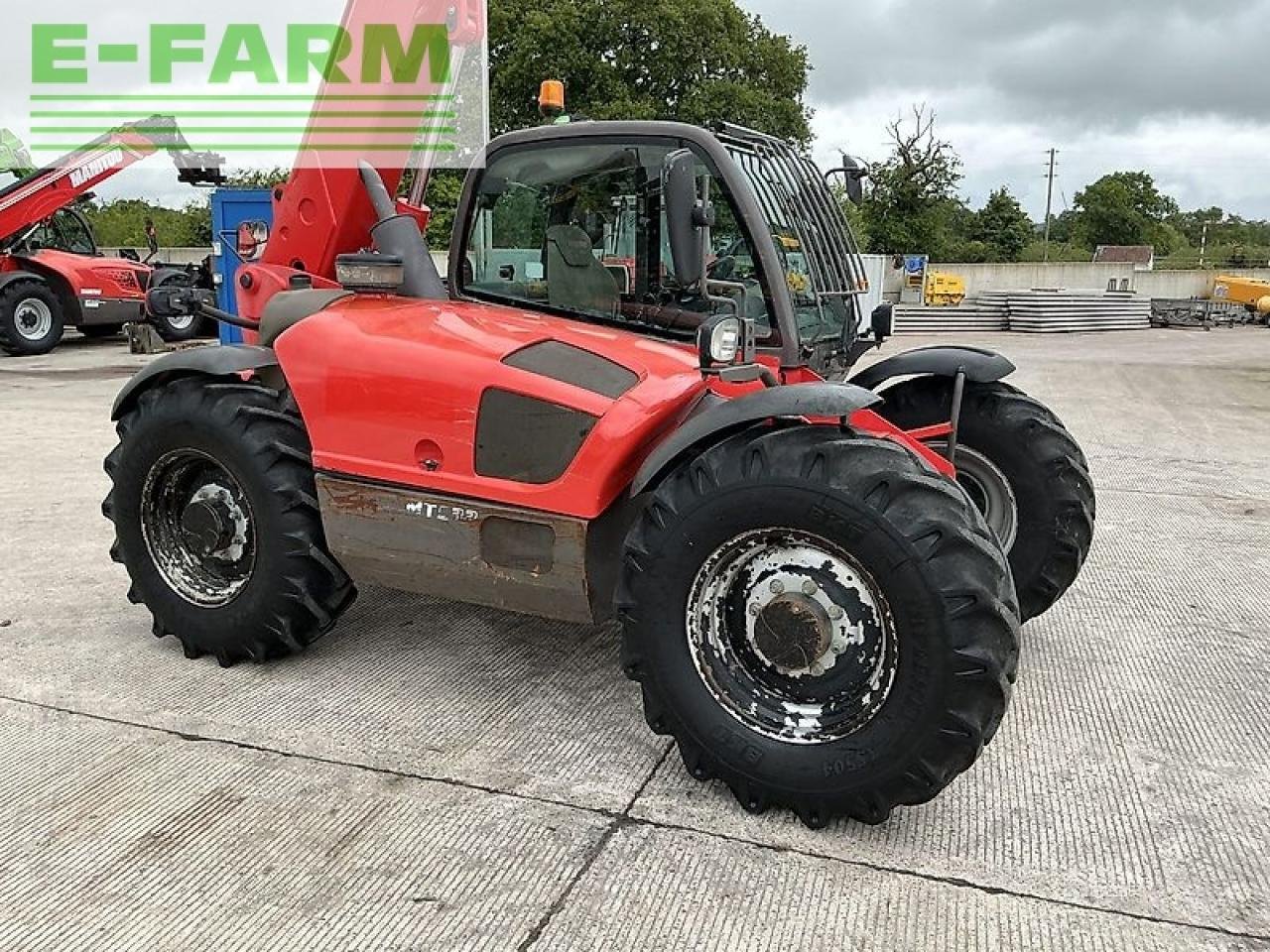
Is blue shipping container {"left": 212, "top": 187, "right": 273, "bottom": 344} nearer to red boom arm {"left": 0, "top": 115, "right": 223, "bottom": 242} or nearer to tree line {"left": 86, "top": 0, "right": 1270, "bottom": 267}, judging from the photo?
red boom arm {"left": 0, "top": 115, "right": 223, "bottom": 242}

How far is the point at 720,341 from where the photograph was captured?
9.76ft

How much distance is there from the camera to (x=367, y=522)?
3523 mm

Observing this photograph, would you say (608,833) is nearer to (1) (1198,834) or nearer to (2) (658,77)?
(1) (1198,834)

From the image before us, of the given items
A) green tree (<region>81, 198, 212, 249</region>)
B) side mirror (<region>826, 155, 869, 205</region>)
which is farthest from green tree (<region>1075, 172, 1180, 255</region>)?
side mirror (<region>826, 155, 869, 205</region>)

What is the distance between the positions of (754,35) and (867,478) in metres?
34.2

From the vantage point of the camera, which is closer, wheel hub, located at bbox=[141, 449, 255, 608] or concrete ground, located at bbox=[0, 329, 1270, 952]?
concrete ground, located at bbox=[0, 329, 1270, 952]

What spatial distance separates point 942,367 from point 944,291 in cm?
2201

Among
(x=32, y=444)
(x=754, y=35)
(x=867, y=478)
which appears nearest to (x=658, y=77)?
(x=754, y=35)

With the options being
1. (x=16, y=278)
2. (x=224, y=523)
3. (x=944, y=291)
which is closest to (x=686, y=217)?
(x=224, y=523)

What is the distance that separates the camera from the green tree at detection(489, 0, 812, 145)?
30.3 metres

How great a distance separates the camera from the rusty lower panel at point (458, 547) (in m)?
3.21

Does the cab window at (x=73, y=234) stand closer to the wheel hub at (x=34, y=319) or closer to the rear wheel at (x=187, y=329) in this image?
the wheel hub at (x=34, y=319)

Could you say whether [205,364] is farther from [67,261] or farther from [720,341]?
[67,261]

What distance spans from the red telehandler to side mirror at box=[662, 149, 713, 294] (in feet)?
40.4
